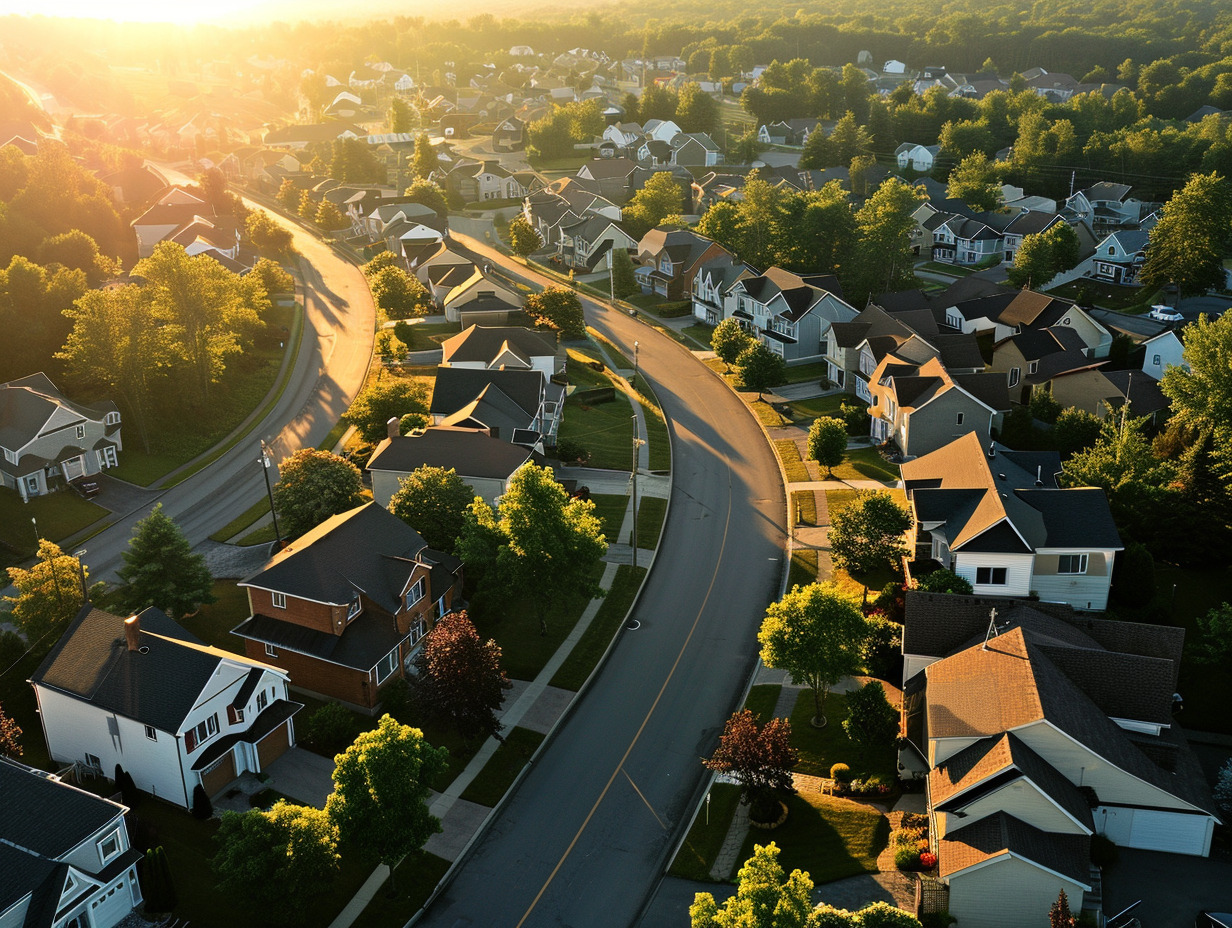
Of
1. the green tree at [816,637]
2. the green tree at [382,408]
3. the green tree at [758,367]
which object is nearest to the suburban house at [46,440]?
the green tree at [382,408]

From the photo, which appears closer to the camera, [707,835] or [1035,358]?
[707,835]

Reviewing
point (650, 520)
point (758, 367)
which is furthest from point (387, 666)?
point (758, 367)

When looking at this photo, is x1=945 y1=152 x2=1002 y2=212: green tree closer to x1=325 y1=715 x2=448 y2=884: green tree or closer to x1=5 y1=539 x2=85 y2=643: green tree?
x1=5 y1=539 x2=85 y2=643: green tree

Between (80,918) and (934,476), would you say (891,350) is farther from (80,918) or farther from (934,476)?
(80,918)

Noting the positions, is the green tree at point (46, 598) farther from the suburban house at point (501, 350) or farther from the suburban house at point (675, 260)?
the suburban house at point (675, 260)

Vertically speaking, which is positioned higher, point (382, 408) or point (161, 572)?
point (382, 408)

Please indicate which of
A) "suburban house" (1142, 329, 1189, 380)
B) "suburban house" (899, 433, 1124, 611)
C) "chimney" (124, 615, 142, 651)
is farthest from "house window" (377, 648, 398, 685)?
"suburban house" (1142, 329, 1189, 380)

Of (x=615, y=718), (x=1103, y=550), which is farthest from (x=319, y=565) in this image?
(x=1103, y=550)

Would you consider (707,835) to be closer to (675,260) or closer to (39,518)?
(39,518)
